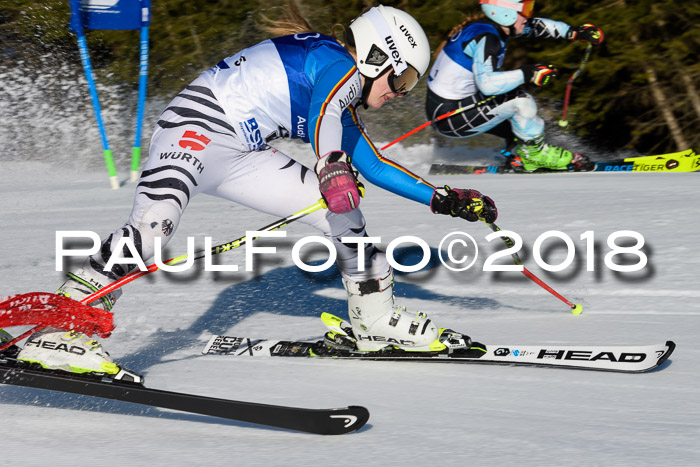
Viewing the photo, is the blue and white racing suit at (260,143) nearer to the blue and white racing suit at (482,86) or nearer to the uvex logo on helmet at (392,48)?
the uvex logo on helmet at (392,48)

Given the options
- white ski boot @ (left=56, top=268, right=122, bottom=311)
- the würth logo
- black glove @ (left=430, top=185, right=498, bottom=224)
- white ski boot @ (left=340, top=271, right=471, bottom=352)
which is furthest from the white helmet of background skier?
white ski boot @ (left=56, top=268, right=122, bottom=311)

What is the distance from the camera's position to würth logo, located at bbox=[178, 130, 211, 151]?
3.10 m

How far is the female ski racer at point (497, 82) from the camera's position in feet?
23.5

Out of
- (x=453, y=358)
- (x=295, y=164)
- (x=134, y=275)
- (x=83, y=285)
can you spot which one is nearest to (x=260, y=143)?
(x=295, y=164)

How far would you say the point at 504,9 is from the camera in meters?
7.25

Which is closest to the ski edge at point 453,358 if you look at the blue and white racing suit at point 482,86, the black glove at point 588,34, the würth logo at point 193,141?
the würth logo at point 193,141

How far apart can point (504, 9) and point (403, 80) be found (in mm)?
4346

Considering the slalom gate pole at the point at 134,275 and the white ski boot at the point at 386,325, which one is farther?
the white ski boot at the point at 386,325

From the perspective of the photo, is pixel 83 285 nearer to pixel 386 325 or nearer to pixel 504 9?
pixel 386 325

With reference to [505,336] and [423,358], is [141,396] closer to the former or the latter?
[423,358]

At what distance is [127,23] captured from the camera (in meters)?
7.23

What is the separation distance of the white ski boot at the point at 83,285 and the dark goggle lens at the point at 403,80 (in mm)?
1323

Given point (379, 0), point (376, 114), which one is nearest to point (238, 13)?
point (379, 0)

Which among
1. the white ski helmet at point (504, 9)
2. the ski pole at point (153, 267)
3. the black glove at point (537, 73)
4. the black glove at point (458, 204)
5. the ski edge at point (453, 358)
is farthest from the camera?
the white ski helmet at point (504, 9)
